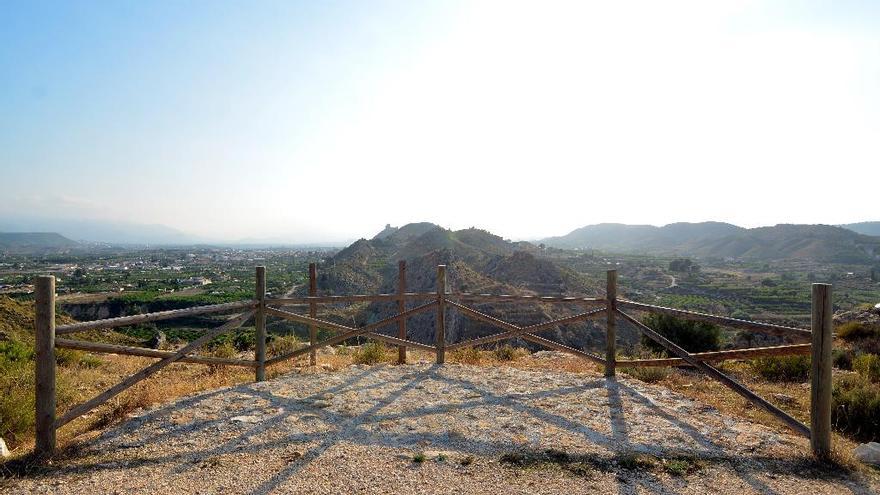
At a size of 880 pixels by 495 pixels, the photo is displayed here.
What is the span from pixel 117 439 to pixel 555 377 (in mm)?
6229

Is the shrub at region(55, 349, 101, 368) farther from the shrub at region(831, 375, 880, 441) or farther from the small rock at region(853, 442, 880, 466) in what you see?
the shrub at region(831, 375, 880, 441)

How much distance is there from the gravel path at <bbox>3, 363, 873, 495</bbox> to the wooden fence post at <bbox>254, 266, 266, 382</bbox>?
1.88 feet

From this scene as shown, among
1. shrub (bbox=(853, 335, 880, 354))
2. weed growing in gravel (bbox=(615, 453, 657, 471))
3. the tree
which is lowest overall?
the tree

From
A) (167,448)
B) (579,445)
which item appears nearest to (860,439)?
(579,445)

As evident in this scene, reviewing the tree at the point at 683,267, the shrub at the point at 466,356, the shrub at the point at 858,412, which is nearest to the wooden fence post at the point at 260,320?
the shrub at the point at 466,356

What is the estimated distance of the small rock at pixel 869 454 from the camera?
4.71m

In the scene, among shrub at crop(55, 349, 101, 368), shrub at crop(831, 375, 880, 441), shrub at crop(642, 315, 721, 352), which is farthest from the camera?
shrub at crop(642, 315, 721, 352)

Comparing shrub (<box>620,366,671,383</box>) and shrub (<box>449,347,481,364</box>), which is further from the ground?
shrub (<box>620,366,671,383</box>)

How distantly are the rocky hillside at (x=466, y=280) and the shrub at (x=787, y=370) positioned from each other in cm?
1564

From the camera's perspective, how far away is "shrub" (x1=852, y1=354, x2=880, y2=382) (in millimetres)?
8155

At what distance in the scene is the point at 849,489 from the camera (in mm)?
4164

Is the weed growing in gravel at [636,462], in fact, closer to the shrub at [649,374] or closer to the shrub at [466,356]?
the shrub at [649,374]

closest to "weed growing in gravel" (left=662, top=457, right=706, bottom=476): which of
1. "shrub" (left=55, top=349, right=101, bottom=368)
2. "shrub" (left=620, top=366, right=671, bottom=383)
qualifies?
"shrub" (left=620, top=366, right=671, bottom=383)

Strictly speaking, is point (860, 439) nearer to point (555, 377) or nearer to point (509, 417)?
point (555, 377)
